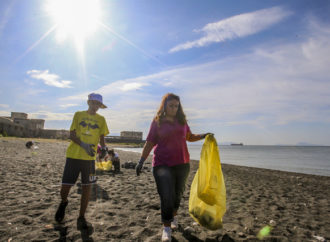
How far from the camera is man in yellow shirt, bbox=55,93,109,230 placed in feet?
12.1

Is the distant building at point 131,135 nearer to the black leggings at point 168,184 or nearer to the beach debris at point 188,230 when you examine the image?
the beach debris at point 188,230

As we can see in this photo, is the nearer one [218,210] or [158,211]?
[218,210]

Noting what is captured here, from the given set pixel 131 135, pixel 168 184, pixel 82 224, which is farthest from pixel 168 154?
pixel 131 135

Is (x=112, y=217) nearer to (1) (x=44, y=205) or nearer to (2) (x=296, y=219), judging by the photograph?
(1) (x=44, y=205)

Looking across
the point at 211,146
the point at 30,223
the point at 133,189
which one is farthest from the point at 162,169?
the point at 133,189

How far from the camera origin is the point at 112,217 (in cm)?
424

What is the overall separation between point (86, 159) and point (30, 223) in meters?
1.47

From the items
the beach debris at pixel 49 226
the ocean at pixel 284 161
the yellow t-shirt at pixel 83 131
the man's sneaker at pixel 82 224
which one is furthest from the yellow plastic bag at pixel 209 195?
the ocean at pixel 284 161

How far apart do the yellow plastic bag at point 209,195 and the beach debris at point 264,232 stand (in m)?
0.93

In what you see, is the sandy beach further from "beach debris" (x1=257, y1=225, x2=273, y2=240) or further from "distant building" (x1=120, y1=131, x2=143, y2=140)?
"distant building" (x1=120, y1=131, x2=143, y2=140)

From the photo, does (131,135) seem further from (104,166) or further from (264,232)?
(264,232)

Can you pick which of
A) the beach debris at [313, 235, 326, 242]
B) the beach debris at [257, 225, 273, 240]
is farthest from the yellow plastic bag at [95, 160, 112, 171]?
the beach debris at [313, 235, 326, 242]

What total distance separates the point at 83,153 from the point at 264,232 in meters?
3.51

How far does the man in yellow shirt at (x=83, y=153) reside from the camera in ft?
12.1
